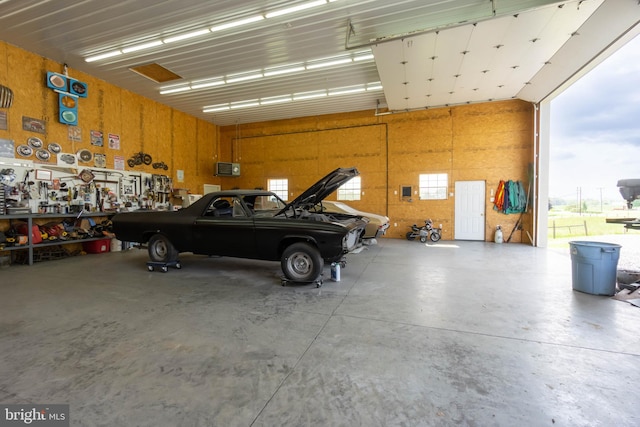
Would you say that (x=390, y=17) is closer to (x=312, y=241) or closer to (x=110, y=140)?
(x=312, y=241)

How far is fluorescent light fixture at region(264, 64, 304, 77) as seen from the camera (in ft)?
21.5

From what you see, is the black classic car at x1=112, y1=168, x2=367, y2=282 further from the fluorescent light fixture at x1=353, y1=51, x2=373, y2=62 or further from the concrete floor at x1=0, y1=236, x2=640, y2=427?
the fluorescent light fixture at x1=353, y1=51, x2=373, y2=62

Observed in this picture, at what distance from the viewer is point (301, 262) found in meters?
4.07

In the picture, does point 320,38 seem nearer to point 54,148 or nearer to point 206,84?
point 206,84

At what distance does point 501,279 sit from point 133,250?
8373mm

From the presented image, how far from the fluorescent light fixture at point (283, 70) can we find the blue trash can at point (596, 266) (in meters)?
6.27

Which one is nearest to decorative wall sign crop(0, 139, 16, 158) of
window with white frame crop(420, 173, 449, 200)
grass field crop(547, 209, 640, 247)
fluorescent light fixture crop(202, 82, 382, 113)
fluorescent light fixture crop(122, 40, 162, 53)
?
fluorescent light fixture crop(122, 40, 162, 53)

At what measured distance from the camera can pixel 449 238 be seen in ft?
29.9

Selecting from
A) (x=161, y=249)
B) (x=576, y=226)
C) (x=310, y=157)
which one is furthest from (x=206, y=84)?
(x=576, y=226)

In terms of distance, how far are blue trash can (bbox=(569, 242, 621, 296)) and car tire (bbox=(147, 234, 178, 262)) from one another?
622 centimetres

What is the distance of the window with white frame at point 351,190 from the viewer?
1006 cm

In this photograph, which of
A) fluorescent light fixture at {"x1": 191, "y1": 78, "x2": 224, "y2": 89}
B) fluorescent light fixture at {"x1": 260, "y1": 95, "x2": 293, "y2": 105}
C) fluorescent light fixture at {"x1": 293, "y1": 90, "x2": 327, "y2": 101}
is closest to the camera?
fluorescent light fixture at {"x1": 191, "y1": 78, "x2": 224, "y2": 89}

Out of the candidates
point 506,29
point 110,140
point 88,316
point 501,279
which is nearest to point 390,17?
point 506,29

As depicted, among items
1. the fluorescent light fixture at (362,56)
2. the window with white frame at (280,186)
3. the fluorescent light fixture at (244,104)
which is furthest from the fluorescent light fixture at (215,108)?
the fluorescent light fixture at (362,56)
